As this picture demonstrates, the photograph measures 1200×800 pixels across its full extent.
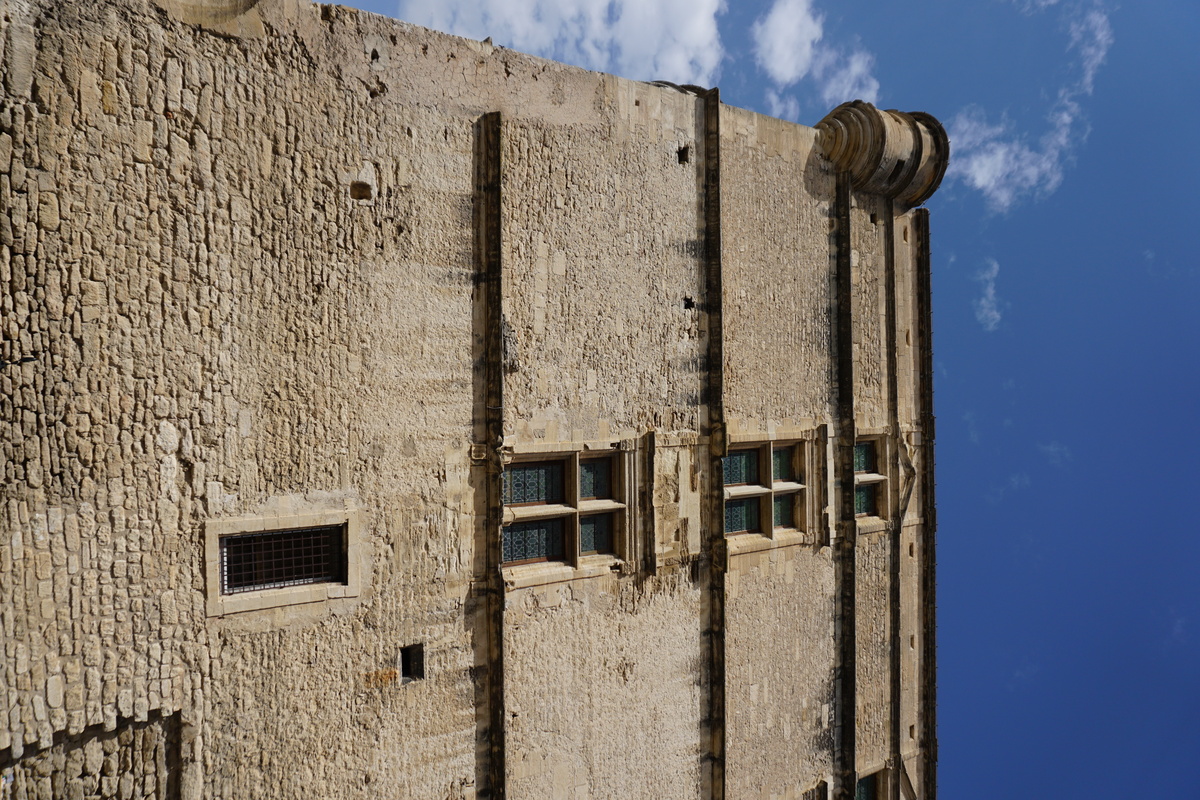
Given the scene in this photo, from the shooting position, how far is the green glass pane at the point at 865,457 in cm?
973

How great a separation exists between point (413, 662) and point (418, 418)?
1.98 meters

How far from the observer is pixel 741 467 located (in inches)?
337

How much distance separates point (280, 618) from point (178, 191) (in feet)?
10.0

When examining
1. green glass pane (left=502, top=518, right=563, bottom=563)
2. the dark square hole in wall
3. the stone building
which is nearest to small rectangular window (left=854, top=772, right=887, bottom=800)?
the stone building

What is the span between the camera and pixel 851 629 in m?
9.17

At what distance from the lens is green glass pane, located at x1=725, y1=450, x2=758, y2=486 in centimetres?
843

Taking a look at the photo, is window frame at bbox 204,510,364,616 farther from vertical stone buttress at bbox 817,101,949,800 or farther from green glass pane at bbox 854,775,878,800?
green glass pane at bbox 854,775,878,800

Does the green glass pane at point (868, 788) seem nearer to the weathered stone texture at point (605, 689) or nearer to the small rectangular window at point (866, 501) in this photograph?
the weathered stone texture at point (605, 689)

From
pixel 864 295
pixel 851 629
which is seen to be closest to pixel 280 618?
pixel 851 629

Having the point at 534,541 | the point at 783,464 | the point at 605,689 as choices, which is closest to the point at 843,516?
the point at 783,464

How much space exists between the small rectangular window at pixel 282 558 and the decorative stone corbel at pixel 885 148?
23.3 feet

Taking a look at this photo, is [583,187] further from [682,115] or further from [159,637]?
[159,637]

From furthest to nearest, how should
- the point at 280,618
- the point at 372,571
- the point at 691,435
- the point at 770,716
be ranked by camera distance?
1. the point at 770,716
2. the point at 691,435
3. the point at 372,571
4. the point at 280,618

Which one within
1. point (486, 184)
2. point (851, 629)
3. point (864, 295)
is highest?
point (486, 184)
